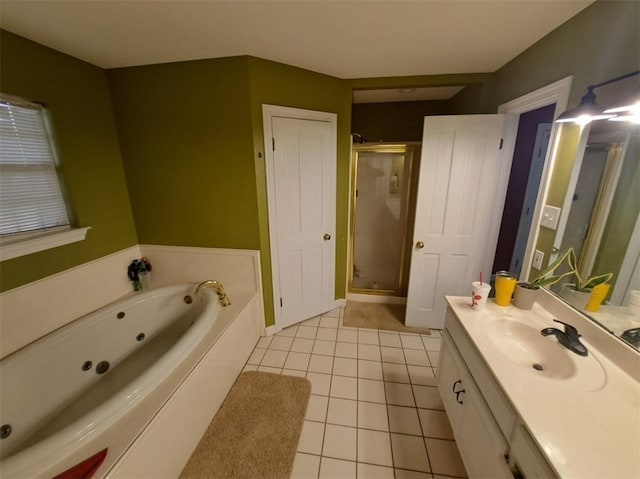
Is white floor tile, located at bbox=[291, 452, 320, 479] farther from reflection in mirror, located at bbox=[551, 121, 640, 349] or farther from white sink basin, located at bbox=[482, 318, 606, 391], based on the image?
reflection in mirror, located at bbox=[551, 121, 640, 349]

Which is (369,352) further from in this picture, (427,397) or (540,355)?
(540,355)

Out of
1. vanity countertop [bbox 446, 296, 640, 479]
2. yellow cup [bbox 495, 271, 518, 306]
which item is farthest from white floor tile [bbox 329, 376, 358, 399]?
yellow cup [bbox 495, 271, 518, 306]

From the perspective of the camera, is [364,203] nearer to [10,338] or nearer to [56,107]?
[56,107]

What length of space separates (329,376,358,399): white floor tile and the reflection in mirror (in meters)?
1.37

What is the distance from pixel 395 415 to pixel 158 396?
1.36 meters

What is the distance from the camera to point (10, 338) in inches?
55.9

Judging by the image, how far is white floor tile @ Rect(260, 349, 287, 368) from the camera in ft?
6.48

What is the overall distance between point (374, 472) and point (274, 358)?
1.03 m

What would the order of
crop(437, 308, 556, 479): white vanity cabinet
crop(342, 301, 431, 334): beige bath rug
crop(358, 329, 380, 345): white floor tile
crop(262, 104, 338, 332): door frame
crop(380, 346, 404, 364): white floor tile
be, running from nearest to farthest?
1. crop(437, 308, 556, 479): white vanity cabinet
2. crop(262, 104, 338, 332): door frame
3. crop(380, 346, 404, 364): white floor tile
4. crop(358, 329, 380, 345): white floor tile
5. crop(342, 301, 431, 334): beige bath rug

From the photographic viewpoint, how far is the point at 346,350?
2129 millimetres

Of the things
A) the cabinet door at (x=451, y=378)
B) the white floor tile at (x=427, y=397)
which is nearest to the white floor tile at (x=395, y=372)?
the white floor tile at (x=427, y=397)

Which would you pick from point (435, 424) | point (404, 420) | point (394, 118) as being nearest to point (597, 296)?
point (435, 424)

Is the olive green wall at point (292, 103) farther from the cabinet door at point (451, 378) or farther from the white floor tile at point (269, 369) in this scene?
the cabinet door at point (451, 378)

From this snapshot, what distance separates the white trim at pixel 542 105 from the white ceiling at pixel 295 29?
317mm
